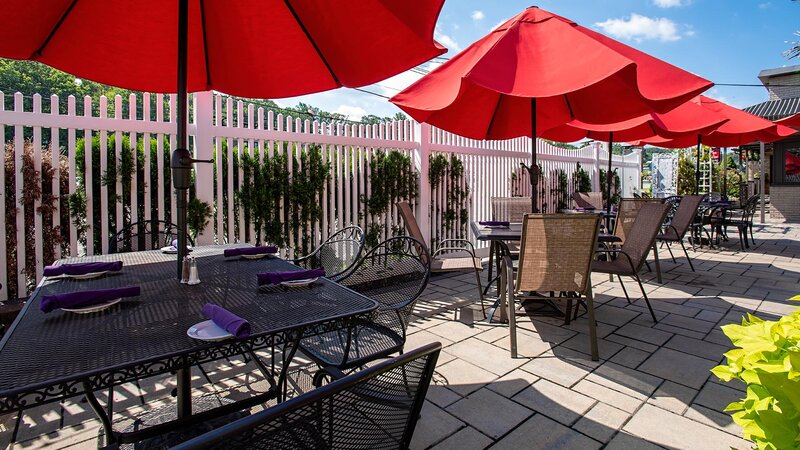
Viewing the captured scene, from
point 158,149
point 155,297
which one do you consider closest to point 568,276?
point 155,297

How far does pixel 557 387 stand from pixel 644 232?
6.86ft

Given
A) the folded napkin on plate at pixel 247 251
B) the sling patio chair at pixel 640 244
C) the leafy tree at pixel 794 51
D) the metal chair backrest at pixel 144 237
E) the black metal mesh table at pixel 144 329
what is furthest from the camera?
the leafy tree at pixel 794 51

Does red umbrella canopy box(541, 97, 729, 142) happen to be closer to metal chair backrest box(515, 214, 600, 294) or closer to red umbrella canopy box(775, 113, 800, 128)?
metal chair backrest box(515, 214, 600, 294)

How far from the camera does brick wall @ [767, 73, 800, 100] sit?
47.9 feet

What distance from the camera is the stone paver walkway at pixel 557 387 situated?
1.93 metres

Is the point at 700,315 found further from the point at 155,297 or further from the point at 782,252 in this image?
the point at 782,252

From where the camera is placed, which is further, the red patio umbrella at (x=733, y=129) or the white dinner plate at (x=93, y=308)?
the red patio umbrella at (x=733, y=129)

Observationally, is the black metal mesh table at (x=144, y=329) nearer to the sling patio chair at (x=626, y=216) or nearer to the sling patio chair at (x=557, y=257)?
the sling patio chair at (x=557, y=257)

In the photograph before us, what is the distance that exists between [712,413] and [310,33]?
295cm

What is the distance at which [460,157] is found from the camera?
21.0ft

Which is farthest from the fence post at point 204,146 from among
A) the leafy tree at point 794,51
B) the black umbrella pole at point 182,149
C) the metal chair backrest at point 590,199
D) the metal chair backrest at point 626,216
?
the leafy tree at point 794,51

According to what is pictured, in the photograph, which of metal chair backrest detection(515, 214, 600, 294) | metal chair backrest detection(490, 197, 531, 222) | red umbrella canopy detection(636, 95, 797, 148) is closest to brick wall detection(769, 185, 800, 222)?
red umbrella canopy detection(636, 95, 797, 148)

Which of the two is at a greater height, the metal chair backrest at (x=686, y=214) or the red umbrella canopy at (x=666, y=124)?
the red umbrella canopy at (x=666, y=124)

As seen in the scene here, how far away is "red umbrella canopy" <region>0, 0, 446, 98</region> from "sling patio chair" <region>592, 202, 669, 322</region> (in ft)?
8.31
